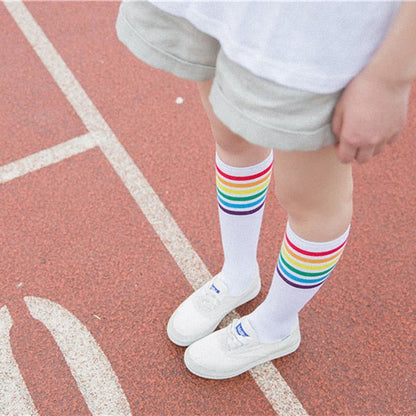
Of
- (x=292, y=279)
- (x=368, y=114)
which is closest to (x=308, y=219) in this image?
(x=292, y=279)

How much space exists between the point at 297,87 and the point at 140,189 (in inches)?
41.4

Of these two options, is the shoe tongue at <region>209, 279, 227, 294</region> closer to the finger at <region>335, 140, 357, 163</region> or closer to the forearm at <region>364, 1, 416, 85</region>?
the finger at <region>335, 140, 357, 163</region>

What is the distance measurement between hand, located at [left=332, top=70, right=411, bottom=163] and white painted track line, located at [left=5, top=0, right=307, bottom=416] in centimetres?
76

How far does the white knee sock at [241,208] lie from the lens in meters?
1.03

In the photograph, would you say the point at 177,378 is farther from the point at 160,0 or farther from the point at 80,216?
the point at 160,0

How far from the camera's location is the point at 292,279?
0.98 m

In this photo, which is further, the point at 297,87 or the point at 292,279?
the point at 292,279

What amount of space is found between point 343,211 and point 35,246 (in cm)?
97

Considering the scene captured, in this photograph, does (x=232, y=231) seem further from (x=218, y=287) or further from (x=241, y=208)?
(x=218, y=287)

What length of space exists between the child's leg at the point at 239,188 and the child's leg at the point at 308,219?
0.49 ft

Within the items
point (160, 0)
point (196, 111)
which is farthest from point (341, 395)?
point (196, 111)

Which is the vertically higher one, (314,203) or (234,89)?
(234,89)

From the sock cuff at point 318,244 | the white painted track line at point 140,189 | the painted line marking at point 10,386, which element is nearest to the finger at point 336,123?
the sock cuff at point 318,244

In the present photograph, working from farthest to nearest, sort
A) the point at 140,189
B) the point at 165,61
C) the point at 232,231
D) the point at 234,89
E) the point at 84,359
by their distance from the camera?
the point at 140,189
the point at 84,359
the point at 232,231
the point at 165,61
the point at 234,89
